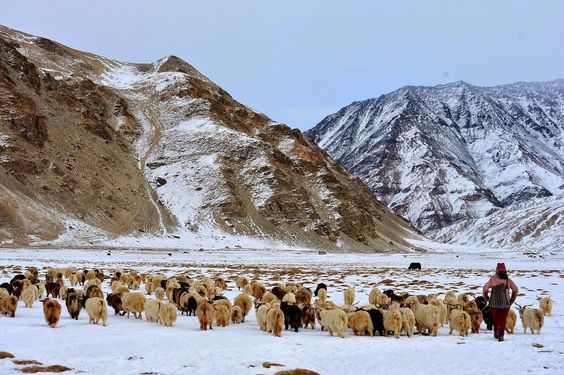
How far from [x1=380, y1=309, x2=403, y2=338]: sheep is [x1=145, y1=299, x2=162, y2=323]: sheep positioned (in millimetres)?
6761

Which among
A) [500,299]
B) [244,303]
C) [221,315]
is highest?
[500,299]

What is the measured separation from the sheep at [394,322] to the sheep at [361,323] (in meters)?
0.43

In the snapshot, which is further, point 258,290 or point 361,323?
point 258,290

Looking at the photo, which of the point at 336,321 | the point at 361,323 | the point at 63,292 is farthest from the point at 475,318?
the point at 63,292

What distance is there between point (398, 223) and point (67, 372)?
16587 cm

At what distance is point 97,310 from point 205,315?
3306 mm

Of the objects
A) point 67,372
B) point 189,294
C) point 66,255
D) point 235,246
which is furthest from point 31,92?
point 67,372

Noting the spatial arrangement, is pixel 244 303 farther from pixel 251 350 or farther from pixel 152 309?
pixel 251 350

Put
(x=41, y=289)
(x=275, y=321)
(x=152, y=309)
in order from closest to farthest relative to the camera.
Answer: (x=275, y=321), (x=152, y=309), (x=41, y=289)

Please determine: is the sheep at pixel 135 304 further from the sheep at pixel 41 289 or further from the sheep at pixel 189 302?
the sheep at pixel 41 289

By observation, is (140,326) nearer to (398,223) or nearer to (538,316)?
(538,316)

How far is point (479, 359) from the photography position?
1138cm

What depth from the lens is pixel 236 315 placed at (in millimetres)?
16484

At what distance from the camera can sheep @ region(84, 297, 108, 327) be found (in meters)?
15.4
